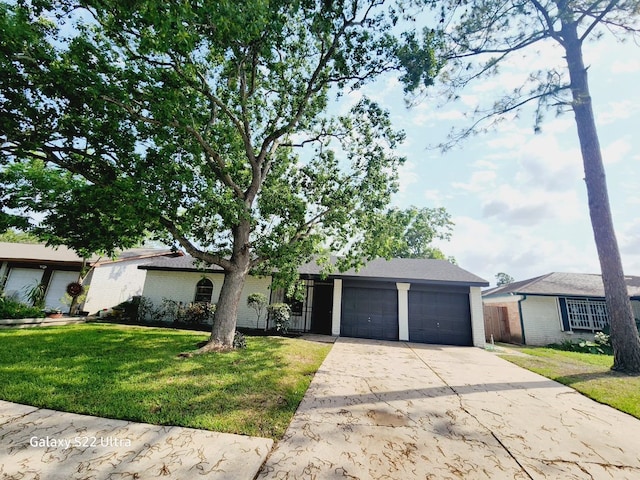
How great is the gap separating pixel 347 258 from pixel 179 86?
22.7 feet

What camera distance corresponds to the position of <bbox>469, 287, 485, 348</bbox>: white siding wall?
11398mm

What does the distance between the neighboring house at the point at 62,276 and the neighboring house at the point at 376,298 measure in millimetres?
3253

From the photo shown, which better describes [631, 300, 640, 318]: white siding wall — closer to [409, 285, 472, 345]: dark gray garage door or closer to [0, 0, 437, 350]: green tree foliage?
[409, 285, 472, 345]: dark gray garage door

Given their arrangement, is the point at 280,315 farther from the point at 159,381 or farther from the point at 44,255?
the point at 44,255

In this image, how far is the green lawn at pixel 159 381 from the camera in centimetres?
339

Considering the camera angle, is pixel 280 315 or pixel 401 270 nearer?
pixel 280 315

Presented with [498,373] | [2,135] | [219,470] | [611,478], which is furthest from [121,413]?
[498,373]

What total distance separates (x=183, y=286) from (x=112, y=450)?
1234cm

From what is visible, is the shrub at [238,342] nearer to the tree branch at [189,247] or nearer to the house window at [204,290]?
the tree branch at [189,247]

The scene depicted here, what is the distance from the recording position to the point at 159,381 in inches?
180

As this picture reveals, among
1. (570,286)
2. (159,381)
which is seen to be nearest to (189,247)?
(159,381)

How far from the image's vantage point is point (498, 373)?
21.7 ft

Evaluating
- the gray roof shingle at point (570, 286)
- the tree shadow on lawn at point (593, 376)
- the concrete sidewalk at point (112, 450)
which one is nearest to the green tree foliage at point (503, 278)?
the gray roof shingle at point (570, 286)

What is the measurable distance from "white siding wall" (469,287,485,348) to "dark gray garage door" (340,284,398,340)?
3.25 metres
